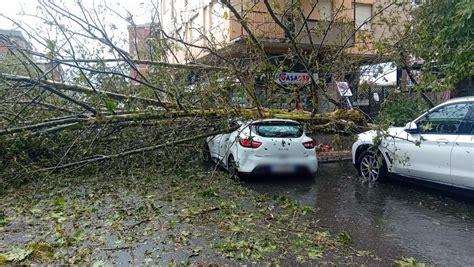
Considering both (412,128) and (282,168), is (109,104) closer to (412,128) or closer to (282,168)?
(282,168)

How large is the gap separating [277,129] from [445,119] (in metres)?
3.18

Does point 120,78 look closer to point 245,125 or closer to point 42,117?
point 42,117

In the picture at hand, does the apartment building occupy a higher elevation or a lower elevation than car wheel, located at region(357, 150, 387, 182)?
higher

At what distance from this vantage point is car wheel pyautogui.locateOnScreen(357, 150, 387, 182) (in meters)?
7.75

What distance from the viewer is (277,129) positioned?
8.21m

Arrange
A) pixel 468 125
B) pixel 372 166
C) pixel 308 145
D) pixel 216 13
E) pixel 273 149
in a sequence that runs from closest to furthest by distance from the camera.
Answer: pixel 468 125 < pixel 216 13 < pixel 372 166 < pixel 273 149 < pixel 308 145

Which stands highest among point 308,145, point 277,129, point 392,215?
point 277,129

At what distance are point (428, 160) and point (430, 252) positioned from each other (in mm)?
2657

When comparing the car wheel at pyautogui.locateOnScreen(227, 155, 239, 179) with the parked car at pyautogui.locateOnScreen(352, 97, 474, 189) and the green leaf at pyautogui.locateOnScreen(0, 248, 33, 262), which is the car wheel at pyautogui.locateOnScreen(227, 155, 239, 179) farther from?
the green leaf at pyautogui.locateOnScreen(0, 248, 33, 262)

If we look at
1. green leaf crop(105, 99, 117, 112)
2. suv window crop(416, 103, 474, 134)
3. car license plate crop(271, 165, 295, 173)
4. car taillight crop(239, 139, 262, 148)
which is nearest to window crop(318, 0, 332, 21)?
suv window crop(416, 103, 474, 134)

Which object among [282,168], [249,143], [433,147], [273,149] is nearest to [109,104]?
[249,143]

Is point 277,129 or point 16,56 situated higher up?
point 16,56

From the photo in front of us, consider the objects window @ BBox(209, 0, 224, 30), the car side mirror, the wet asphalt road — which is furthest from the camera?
window @ BBox(209, 0, 224, 30)

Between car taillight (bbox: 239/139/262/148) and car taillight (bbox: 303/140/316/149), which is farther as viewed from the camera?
car taillight (bbox: 303/140/316/149)
